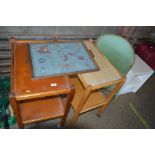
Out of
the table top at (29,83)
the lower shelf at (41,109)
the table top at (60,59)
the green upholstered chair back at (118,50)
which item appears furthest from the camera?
the green upholstered chair back at (118,50)

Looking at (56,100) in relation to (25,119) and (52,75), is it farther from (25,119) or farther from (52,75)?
(52,75)

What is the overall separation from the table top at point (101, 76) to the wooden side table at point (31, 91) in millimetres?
157

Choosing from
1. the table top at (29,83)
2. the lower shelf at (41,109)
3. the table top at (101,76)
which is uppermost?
the table top at (101,76)

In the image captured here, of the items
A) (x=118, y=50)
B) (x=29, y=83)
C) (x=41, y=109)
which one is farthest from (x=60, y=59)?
(x=118, y=50)

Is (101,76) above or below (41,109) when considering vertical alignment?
above

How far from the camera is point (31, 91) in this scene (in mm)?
982

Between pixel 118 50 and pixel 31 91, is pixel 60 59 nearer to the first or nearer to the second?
pixel 31 91

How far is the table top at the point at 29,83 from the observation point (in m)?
0.97

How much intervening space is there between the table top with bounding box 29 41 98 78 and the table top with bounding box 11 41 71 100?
5 cm

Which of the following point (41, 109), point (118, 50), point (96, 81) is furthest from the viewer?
point (118, 50)

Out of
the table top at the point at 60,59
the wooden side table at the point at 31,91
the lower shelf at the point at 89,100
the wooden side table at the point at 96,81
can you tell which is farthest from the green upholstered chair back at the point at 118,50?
the wooden side table at the point at 31,91

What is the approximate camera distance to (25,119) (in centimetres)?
130

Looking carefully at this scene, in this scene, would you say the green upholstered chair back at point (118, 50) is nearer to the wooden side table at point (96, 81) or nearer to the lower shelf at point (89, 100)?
the wooden side table at point (96, 81)

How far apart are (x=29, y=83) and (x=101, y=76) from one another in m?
0.57
